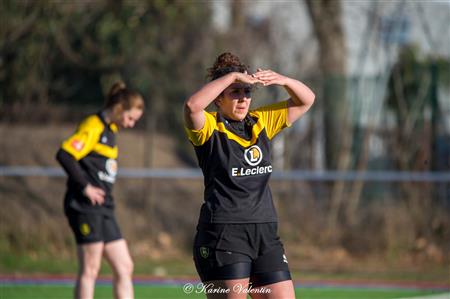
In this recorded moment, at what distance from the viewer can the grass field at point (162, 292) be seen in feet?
32.5

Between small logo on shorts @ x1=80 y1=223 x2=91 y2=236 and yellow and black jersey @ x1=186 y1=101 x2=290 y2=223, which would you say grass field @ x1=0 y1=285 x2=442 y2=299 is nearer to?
small logo on shorts @ x1=80 y1=223 x2=91 y2=236

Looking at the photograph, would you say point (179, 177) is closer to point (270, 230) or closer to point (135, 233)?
point (135, 233)

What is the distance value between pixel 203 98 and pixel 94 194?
2.77 m

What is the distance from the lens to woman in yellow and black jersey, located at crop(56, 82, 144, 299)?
7.53 m

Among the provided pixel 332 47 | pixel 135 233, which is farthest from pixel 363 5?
pixel 135 233

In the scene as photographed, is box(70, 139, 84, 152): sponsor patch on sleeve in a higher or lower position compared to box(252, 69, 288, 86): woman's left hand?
lower

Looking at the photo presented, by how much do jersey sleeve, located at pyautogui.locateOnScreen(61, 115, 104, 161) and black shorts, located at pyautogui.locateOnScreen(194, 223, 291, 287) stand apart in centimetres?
266

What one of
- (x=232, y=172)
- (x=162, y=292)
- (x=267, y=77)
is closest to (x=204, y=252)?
(x=232, y=172)

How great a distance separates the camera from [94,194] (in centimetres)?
755

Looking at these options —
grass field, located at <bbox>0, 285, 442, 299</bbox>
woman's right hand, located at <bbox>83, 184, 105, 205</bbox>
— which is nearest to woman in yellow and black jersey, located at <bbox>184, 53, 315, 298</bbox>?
woman's right hand, located at <bbox>83, 184, 105, 205</bbox>

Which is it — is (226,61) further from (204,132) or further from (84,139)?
(84,139)

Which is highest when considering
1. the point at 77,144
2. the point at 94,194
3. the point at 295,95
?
the point at 295,95

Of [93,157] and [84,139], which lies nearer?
[84,139]

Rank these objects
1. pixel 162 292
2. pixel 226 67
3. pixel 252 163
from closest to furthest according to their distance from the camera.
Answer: pixel 252 163
pixel 226 67
pixel 162 292
